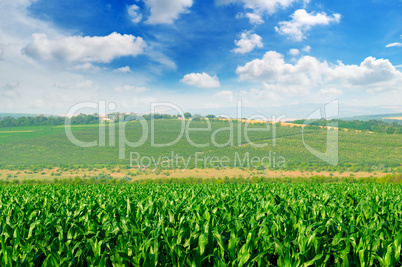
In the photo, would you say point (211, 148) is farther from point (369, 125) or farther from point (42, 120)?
point (42, 120)

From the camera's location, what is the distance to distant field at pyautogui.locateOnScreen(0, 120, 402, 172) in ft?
317

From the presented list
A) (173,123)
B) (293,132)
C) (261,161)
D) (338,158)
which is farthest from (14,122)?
(338,158)

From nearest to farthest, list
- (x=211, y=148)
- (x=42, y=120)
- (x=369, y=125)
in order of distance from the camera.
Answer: (x=211, y=148) < (x=369, y=125) < (x=42, y=120)

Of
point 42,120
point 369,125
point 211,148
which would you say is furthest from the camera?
point 42,120

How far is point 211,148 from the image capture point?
11588cm

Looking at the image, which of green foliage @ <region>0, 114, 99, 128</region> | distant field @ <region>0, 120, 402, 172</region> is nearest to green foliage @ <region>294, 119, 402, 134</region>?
distant field @ <region>0, 120, 402, 172</region>

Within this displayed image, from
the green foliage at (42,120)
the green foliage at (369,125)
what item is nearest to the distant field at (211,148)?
the green foliage at (369,125)

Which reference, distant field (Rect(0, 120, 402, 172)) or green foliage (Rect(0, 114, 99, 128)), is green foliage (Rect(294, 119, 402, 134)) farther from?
green foliage (Rect(0, 114, 99, 128))

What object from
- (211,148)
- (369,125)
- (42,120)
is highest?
(42,120)

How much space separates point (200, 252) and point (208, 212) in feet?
6.80

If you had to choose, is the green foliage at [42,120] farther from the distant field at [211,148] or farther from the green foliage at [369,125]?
the green foliage at [369,125]

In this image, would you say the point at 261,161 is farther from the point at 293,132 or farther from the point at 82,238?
the point at 82,238

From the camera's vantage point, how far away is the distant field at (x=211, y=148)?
96.8 m

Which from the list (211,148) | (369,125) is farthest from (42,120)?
(369,125)
